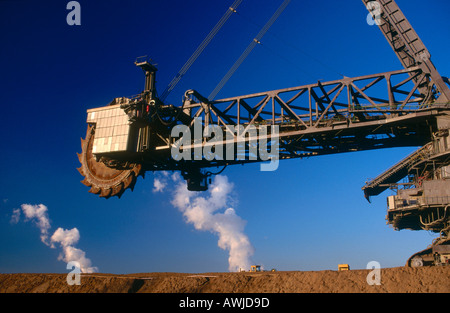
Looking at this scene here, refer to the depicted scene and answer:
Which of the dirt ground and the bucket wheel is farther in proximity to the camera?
the bucket wheel

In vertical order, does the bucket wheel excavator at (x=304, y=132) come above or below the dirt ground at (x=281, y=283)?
above

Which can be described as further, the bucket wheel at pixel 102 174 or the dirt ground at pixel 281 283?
the bucket wheel at pixel 102 174

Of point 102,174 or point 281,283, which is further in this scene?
point 102,174

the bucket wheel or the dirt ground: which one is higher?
the bucket wheel

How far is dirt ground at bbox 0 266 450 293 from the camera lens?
65.7 feet

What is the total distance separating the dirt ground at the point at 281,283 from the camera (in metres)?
20.0

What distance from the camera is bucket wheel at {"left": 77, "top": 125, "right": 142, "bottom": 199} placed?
120 feet

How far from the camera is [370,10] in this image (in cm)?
3497

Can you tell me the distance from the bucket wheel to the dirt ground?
34.6 ft

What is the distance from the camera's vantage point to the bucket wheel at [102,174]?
3653 cm

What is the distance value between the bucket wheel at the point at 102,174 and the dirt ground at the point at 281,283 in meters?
10.5

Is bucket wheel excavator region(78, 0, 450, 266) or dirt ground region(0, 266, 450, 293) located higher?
bucket wheel excavator region(78, 0, 450, 266)

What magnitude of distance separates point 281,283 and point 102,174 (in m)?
22.7

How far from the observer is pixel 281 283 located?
71.6ft
